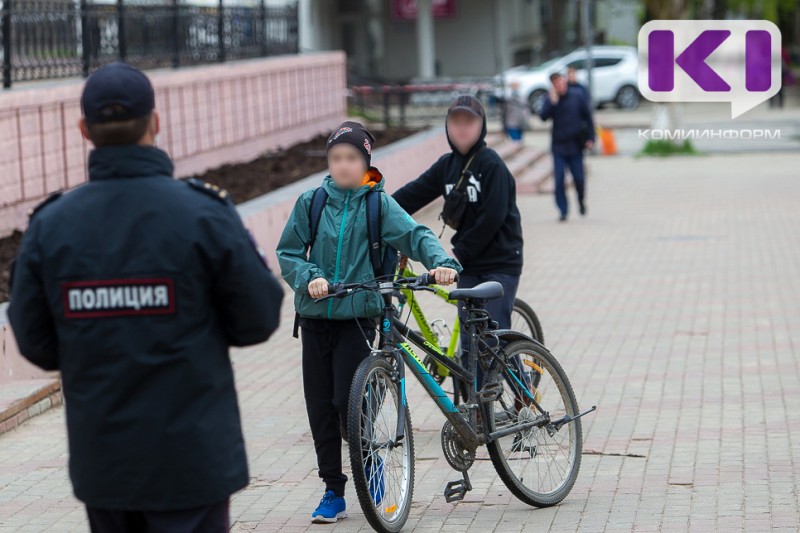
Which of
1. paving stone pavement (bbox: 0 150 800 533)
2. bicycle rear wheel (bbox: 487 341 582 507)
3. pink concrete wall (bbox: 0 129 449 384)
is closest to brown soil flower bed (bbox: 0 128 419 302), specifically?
pink concrete wall (bbox: 0 129 449 384)

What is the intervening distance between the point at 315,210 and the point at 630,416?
273cm

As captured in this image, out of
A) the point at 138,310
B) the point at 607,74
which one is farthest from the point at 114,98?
the point at 607,74

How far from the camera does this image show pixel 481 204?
6.47 meters

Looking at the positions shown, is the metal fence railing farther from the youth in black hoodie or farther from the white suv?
the youth in black hoodie

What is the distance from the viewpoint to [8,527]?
5539mm

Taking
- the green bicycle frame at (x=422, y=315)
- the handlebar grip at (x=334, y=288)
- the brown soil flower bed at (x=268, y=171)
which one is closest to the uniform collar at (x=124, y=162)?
the handlebar grip at (x=334, y=288)

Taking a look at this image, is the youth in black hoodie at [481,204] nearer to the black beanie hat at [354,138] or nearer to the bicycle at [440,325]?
the bicycle at [440,325]

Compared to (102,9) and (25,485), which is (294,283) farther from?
(102,9)

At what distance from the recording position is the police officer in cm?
317

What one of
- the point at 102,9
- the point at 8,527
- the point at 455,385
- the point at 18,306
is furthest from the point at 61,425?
the point at 102,9

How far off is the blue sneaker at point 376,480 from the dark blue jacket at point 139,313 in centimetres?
187

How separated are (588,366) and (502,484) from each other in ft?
8.82

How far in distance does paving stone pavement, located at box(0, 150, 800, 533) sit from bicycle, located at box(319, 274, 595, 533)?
0.19 m

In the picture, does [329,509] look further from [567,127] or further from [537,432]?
[567,127]
